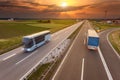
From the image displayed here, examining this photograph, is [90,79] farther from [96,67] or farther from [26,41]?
[26,41]

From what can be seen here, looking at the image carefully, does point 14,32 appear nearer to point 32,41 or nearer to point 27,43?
point 32,41

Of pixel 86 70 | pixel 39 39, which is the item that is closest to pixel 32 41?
pixel 39 39

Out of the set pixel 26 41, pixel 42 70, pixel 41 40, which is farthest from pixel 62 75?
pixel 41 40

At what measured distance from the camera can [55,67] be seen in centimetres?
2398

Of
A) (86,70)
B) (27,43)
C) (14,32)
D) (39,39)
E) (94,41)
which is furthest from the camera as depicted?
(14,32)

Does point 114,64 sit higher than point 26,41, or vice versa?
point 26,41

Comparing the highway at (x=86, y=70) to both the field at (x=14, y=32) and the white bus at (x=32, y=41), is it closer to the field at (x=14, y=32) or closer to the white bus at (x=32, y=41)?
the white bus at (x=32, y=41)

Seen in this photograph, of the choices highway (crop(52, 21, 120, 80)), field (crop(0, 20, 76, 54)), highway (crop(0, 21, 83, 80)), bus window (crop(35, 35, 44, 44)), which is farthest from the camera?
field (crop(0, 20, 76, 54))

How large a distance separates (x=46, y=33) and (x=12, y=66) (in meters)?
22.3

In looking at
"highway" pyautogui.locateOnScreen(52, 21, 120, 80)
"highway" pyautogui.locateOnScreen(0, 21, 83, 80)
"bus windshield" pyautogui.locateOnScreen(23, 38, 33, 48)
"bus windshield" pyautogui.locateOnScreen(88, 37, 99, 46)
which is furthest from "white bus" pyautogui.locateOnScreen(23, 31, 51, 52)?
"bus windshield" pyautogui.locateOnScreen(88, 37, 99, 46)

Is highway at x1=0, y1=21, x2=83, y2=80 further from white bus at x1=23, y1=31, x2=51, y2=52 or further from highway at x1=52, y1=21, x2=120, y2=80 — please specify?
highway at x1=52, y1=21, x2=120, y2=80

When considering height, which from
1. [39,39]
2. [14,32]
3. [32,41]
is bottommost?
[14,32]

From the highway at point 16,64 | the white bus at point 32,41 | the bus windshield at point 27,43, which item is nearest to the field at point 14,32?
the bus windshield at point 27,43

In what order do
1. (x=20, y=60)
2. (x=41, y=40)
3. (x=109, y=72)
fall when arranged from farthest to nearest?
(x=41, y=40) → (x=20, y=60) → (x=109, y=72)
